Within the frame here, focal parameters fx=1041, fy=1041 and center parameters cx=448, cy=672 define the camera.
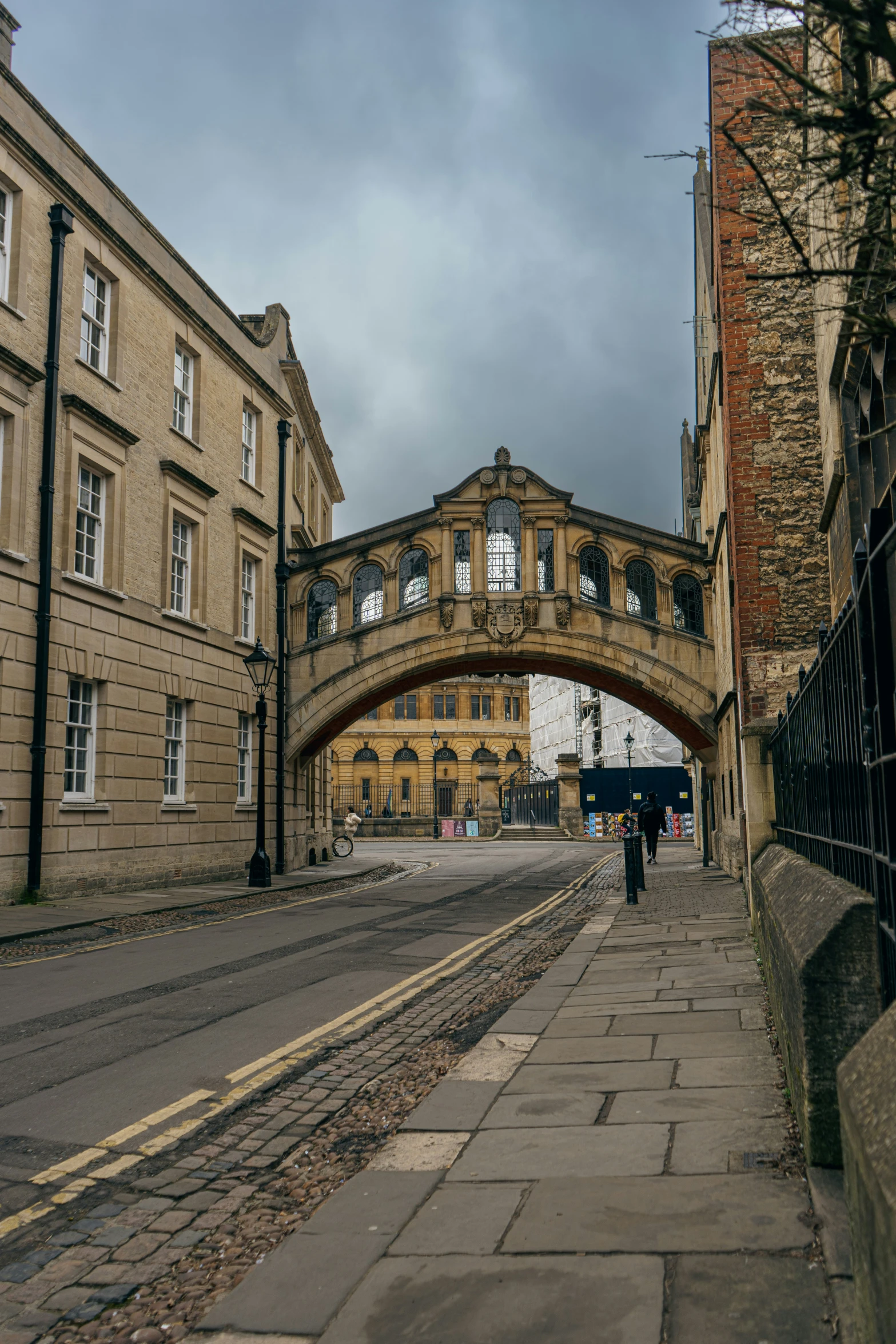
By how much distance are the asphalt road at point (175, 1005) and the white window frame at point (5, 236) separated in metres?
9.81

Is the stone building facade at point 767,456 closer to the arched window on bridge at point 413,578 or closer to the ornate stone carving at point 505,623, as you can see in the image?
the ornate stone carving at point 505,623

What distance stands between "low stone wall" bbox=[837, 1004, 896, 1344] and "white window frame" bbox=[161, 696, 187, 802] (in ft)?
59.7

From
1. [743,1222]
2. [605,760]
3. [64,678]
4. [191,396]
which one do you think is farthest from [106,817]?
[605,760]

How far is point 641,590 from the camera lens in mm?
25594

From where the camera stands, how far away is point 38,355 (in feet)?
52.4

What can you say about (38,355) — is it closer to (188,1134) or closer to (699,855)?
(188,1134)

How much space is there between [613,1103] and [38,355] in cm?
1488

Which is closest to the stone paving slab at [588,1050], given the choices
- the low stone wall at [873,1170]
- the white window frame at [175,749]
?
the low stone wall at [873,1170]

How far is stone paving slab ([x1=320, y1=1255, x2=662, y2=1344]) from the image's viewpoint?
269 cm

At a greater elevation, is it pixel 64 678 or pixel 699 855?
pixel 64 678

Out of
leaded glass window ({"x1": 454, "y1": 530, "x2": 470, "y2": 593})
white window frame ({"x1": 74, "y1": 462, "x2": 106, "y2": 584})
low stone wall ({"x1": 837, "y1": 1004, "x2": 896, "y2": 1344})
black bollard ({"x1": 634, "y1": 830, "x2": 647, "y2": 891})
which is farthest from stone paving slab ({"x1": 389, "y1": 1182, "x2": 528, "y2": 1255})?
leaded glass window ({"x1": 454, "y1": 530, "x2": 470, "y2": 593})

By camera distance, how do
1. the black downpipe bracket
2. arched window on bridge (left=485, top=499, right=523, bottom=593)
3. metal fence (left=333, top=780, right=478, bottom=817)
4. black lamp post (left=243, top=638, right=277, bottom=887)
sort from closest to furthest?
black lamp post (left=243, top=638, right=277, bottom=887) → the black downpipe bracket → arched window on bridge (left=485, top=499, right=523, bottom=593) → metal fence (left=333, top=780, right=478, bottom=817)

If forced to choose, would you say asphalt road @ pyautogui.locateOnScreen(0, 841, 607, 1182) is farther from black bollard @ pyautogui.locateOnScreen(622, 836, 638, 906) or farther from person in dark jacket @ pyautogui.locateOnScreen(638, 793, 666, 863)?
person in dark jacket @ pyautogui.locateOnScreen(638, 793, 666, 863)

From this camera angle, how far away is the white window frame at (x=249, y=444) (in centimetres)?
2389
